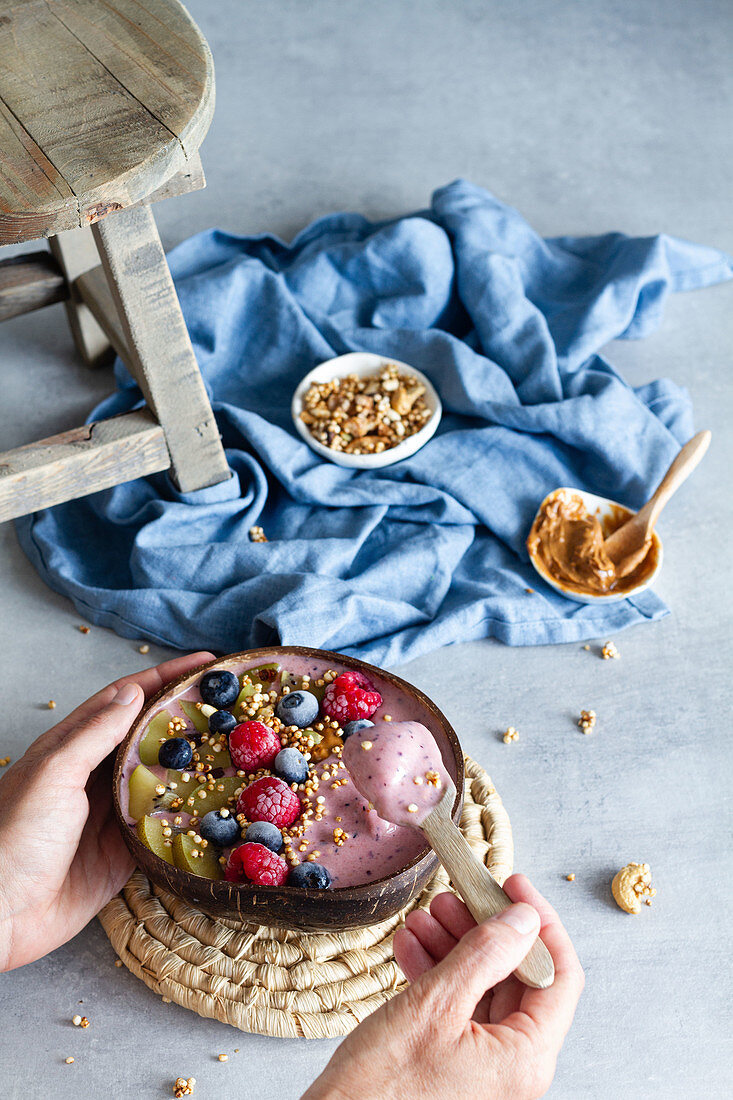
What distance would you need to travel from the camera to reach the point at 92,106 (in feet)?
4.22

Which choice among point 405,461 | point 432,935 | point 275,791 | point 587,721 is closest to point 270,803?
point 275,791

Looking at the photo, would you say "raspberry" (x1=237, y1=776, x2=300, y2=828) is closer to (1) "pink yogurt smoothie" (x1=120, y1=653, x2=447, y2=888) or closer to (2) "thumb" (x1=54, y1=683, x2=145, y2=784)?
(1) "pink yogurt smoothie" (x1=120, y1=653, x2=447, y2=888)

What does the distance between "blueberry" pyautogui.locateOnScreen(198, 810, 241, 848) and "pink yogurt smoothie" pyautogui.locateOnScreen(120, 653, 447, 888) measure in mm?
19

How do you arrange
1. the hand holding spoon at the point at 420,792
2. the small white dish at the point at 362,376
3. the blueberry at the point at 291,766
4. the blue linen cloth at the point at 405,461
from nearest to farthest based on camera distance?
the hand holding spoon at the point at 420,792 < the blueberry at the point at 291,766 < the blue linen cloth at the point at 405,461 < the small white dish at the point at 362,376

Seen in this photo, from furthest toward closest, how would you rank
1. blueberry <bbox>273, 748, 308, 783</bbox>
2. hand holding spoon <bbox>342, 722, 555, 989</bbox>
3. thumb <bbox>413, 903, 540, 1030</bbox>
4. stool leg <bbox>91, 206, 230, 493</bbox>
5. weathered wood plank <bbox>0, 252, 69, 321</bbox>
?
weathered wood plank <bbox>0, 252, 69, 321</bbox> < stool leg <bbox>91, 206, 230, 493</bbox> < blueberry <bbox>273, 748, 308, 783</bbox> < hand holding spoon <bbox>342, 722, 555, 989</bbox> < thumb <bbox>413, 903, 540, 1030</bbox>

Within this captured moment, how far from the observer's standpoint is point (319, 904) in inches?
41.7

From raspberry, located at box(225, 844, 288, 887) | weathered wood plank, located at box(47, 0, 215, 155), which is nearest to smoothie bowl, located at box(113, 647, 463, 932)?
raspberry, located at box(225, 844, 288, 887)

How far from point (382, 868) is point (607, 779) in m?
0.47

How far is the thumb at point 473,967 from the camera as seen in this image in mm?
862

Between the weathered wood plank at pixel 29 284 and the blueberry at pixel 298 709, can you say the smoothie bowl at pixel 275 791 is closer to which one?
the blueberry at pixel 298 709

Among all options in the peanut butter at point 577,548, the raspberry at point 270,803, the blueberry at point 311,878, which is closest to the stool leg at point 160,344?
the peanut butter at point 577,548

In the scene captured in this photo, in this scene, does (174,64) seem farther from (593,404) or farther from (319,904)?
(319,904)

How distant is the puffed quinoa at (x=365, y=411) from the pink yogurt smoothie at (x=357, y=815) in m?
0.62

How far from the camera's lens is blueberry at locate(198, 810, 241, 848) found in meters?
1.13
